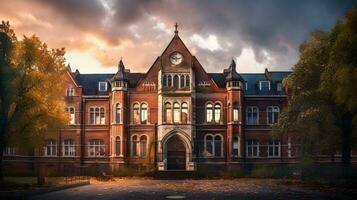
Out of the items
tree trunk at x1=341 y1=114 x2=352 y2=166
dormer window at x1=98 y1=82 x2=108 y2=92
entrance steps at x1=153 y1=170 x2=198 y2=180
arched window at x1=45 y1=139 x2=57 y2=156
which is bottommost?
entrance steps at x1=153 y1=170 x2=198 y2=180

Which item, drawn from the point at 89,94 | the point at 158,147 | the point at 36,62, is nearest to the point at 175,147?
the point at 158,147

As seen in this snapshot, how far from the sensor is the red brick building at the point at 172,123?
176ft

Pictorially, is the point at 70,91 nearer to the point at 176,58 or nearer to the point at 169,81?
the point at 169,81

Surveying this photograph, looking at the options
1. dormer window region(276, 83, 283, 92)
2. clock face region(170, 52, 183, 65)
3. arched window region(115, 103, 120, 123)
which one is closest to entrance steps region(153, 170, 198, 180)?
arched window region(115, 103, 120, 123)

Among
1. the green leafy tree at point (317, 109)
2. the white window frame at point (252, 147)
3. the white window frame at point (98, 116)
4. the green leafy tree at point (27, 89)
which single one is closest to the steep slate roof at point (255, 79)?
the white window frame at point (252, 147)

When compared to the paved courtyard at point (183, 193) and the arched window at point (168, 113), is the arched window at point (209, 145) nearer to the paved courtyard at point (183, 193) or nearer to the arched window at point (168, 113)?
the arched window at point (168, 113)

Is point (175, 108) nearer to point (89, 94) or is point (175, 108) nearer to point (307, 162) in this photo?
point (89, 94)

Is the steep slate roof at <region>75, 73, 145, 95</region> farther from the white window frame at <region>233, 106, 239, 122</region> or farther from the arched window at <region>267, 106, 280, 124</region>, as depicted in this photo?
the arched window at <region>267, 106, 280, 124</region>

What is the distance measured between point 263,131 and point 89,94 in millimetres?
21439

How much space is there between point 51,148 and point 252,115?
2434 cm

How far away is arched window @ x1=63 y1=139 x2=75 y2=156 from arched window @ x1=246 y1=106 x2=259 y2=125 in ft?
69.3

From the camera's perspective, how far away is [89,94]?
58.5 meters

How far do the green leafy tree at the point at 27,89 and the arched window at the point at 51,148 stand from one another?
777 inches

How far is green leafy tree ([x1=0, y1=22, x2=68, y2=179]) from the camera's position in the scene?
33875mm
